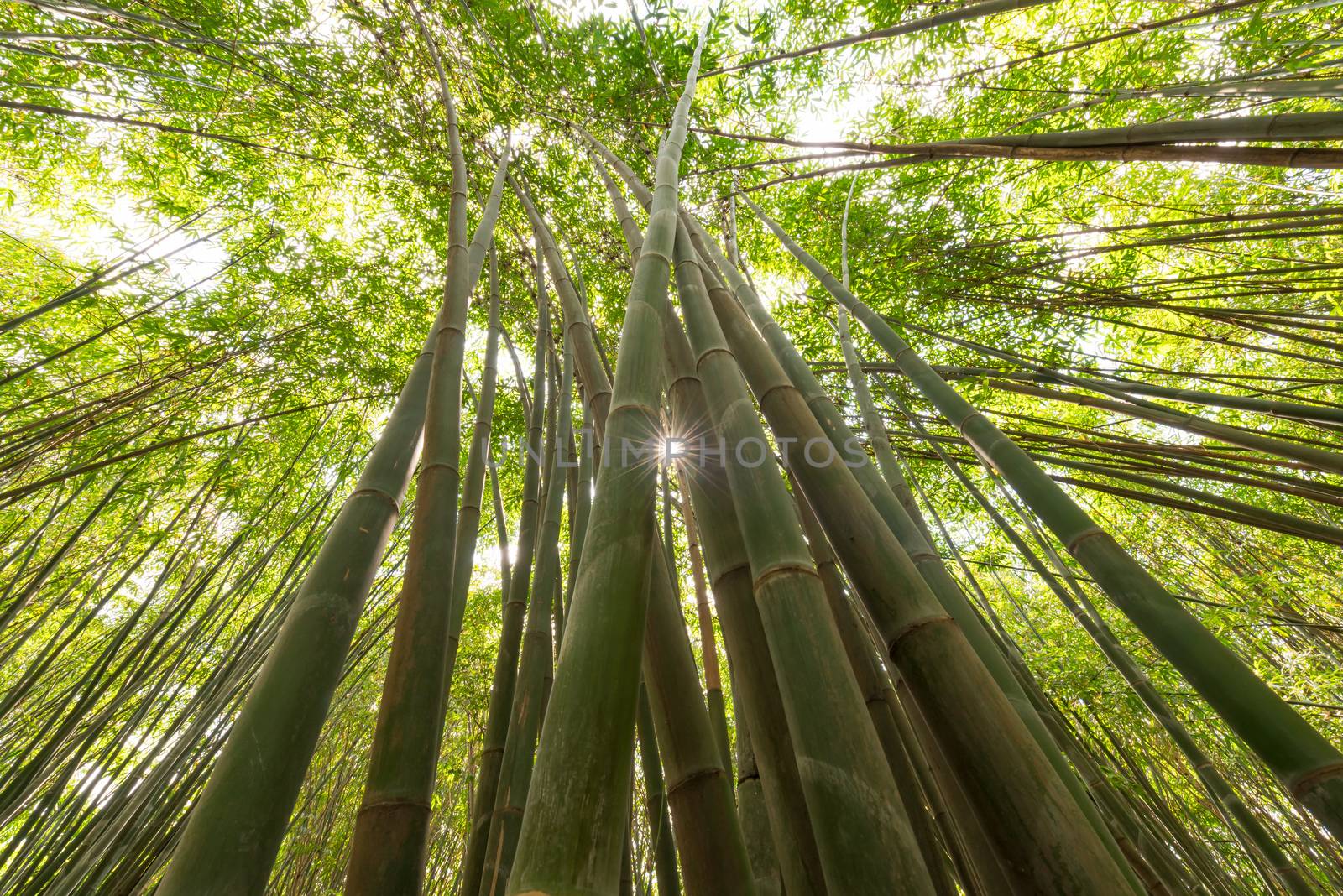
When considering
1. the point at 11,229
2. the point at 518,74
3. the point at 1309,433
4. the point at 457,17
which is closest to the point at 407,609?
the point at 518,74

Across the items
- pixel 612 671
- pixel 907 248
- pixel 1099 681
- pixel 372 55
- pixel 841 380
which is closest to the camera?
pixel 612 671

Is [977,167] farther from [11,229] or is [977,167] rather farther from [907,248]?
[11,229]

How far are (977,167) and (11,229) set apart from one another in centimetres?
622

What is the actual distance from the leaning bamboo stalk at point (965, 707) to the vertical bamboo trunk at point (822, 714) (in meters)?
0.15

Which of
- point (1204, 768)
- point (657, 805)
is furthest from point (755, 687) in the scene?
point (1204, 768)

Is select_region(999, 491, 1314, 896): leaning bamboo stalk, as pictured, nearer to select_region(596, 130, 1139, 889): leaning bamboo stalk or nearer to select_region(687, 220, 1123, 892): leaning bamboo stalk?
select_region(596, 130, 1139, 889): leaning bamboo stalk

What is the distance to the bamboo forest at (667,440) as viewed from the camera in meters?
0.85

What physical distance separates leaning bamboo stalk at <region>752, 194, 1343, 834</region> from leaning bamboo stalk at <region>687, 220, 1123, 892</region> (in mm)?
286

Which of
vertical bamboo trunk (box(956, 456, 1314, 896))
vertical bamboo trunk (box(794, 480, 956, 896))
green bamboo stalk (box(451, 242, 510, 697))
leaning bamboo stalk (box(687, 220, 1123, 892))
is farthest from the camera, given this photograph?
vertical bamboo trunk (box(956, 456, 1314, 896))

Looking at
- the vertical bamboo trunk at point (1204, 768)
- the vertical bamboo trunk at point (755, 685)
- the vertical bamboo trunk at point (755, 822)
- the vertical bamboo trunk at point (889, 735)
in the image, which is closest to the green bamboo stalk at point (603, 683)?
the vertical bamboo trunk at point (755, 685)

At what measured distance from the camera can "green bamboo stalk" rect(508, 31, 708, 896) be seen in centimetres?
57

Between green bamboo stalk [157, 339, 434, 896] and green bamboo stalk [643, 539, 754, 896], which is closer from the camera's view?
green bamboo stalk [157, 339, 434, 896]

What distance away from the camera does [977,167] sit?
3.58 metres

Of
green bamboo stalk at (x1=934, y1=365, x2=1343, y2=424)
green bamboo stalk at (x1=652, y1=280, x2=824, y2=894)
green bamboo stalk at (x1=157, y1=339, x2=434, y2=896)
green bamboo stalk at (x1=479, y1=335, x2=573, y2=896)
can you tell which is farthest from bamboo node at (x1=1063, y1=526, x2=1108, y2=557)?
green bamboo stalk at (x1=157, y1=339, x2=434, y2=896)
